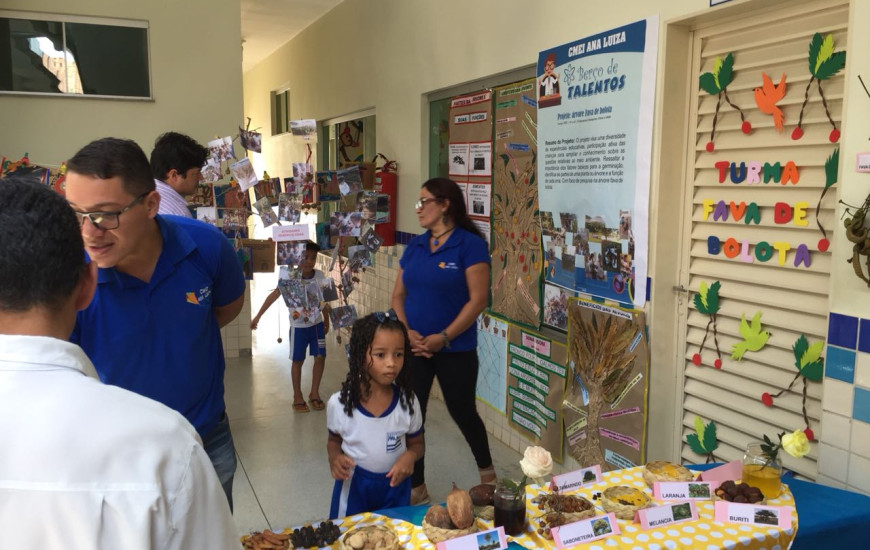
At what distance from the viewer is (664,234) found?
2.97 m

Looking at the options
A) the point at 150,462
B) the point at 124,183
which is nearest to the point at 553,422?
the point at 124,183

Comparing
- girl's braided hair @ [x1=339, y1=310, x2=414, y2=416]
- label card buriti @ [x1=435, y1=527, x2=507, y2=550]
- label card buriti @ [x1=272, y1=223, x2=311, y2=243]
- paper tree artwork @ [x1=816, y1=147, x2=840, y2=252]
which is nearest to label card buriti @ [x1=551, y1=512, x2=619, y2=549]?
label card buriti @ [x1=435, y1=527, x2=507, y2=550]

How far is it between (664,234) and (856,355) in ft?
3.27

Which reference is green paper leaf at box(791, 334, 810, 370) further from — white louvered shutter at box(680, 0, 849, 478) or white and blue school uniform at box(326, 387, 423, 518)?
white and blue school uniform at box(326, 387, 423, 518)

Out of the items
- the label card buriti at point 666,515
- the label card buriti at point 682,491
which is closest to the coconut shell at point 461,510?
the label card buriti at point 666,515

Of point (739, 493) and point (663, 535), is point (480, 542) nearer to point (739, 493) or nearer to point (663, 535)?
point (663, 535)

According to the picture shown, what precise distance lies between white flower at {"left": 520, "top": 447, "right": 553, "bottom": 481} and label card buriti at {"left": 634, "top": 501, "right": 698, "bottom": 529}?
0.28 meters

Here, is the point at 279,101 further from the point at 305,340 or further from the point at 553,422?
the point at 553,422

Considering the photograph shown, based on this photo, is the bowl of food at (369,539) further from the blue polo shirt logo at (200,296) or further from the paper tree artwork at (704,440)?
the paper tree artwork at (704,440)

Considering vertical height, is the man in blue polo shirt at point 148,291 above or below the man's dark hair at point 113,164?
below

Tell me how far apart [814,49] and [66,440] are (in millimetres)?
2559

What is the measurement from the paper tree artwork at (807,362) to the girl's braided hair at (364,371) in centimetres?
143

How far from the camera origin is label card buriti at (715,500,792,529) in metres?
1.84

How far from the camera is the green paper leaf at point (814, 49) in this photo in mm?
2311
